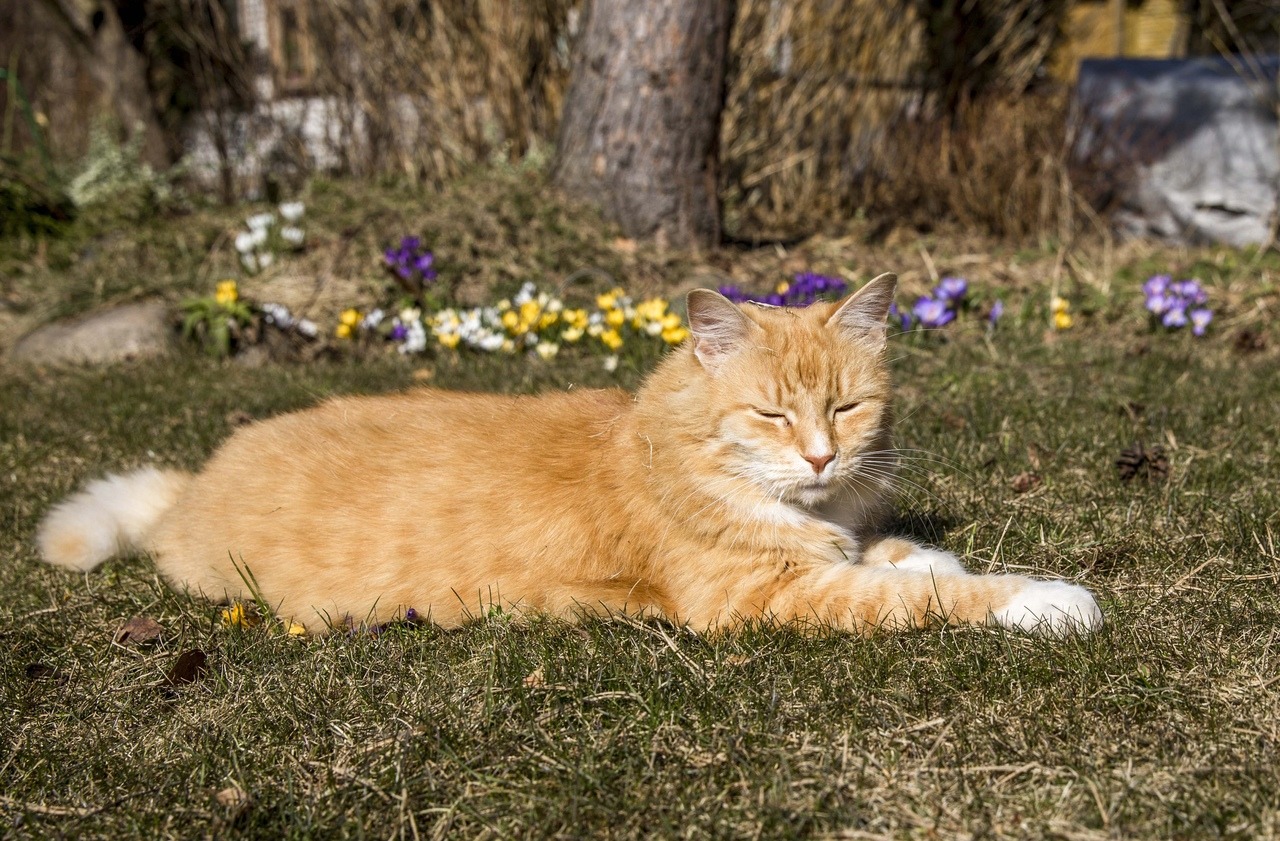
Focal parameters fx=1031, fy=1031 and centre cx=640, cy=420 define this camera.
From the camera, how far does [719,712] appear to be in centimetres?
232

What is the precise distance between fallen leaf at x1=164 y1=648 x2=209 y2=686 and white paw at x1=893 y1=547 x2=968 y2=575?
194 centimetres

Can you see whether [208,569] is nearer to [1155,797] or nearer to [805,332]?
[805,332]

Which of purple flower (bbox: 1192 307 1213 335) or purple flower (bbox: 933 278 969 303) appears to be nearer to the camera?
purple flower (bbox: 1192 307 1213 335)

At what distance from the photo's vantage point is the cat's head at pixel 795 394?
2.73 m

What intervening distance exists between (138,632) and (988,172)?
24.9 ft

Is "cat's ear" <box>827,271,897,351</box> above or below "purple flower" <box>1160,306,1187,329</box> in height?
above

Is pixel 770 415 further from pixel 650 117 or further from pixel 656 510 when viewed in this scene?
pixel 650 117

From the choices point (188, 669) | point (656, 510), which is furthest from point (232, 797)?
point (656, 510)

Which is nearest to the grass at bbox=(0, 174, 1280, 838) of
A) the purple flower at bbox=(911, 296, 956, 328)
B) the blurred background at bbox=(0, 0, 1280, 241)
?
the purple flower at bbox=(911, 296, 956, 328)

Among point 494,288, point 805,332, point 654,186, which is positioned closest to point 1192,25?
point 654,186

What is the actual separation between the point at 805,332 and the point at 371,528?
136 cm

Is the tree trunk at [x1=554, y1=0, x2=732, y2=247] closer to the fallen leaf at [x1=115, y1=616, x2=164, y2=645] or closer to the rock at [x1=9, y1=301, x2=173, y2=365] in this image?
the rock at [x1=9, y1=301, x2=173, y2=365]

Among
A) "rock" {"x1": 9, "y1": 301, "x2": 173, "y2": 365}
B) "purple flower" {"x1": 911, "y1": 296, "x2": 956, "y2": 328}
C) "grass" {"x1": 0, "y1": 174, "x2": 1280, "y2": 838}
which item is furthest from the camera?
"rock" {"x1": 9, "y1": 301, "x2": 173, "y2": 365}

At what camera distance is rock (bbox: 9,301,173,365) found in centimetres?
675
